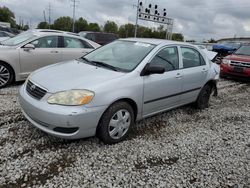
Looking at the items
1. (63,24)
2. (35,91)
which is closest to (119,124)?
(35,91)

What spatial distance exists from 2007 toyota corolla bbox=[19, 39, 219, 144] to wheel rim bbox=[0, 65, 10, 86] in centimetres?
223

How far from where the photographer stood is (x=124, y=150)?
A: 128 inches

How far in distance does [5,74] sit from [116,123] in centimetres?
357

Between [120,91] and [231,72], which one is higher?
[120,91]

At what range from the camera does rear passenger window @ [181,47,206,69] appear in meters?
4.48

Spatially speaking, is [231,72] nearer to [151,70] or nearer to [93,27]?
[151,70]

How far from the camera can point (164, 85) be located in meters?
3.88

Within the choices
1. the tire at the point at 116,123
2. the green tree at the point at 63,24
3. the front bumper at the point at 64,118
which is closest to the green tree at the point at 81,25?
the green tree at the point at 63,24

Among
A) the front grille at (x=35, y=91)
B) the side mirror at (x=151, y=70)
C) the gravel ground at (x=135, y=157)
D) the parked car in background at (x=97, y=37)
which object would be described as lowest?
the gravel ground at (x=135, y=157)

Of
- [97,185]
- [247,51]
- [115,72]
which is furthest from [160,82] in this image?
[247,51]

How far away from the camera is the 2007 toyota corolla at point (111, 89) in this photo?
2877mm

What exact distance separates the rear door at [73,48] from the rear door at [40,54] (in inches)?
7.3

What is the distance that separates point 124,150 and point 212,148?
1419 millimetres

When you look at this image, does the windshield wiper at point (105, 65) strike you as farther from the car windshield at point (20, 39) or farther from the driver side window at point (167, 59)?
the car windshield at point (20, 39)
